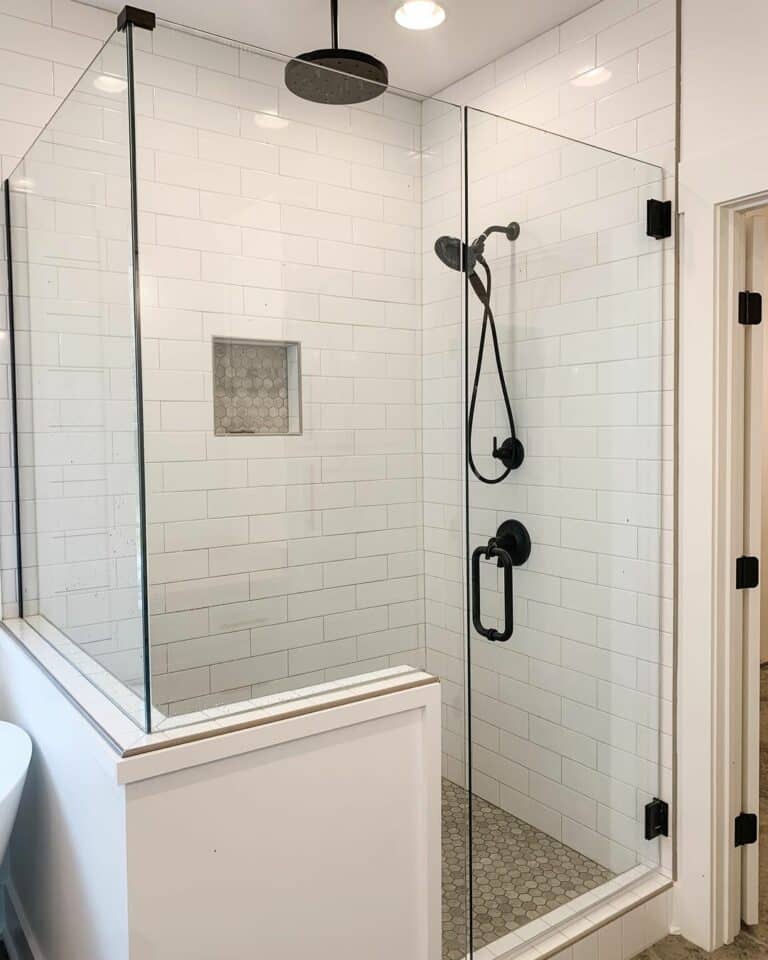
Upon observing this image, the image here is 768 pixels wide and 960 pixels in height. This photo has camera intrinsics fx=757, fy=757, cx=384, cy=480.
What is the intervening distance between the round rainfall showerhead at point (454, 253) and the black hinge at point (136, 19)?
2.43ft

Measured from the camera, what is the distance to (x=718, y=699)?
7.27 ft

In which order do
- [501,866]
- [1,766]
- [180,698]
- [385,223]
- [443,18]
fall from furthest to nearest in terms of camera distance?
[443,18], [501,866], [1,766], [385,223], [180,698]

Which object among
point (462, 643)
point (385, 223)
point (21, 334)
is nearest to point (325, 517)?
point (462, 643)

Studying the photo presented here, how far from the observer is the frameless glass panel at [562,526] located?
202 centimetres

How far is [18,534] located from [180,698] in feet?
3.55

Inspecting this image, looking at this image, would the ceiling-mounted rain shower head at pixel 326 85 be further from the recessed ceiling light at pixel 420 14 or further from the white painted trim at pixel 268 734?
the white painted trim at pixel 268 734

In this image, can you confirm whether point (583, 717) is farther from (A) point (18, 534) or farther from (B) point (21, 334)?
(B) point (21, 334)

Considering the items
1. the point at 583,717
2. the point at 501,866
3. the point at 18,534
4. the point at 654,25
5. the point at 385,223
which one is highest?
the point at 654,25

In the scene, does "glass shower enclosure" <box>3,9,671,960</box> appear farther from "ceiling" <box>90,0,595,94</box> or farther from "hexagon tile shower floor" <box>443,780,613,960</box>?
"ceiling" <box>90,0,595,94</box>

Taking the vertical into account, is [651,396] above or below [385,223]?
below

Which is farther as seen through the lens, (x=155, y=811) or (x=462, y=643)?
(x=462, y=643)

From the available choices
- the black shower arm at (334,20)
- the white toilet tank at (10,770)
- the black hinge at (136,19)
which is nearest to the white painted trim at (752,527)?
the black shower arm at (334,20)

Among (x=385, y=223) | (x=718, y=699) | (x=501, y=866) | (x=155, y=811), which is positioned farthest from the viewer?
(x=718, y=699)

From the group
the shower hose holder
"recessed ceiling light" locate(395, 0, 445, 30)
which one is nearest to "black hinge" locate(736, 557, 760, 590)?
the shower hose holder
